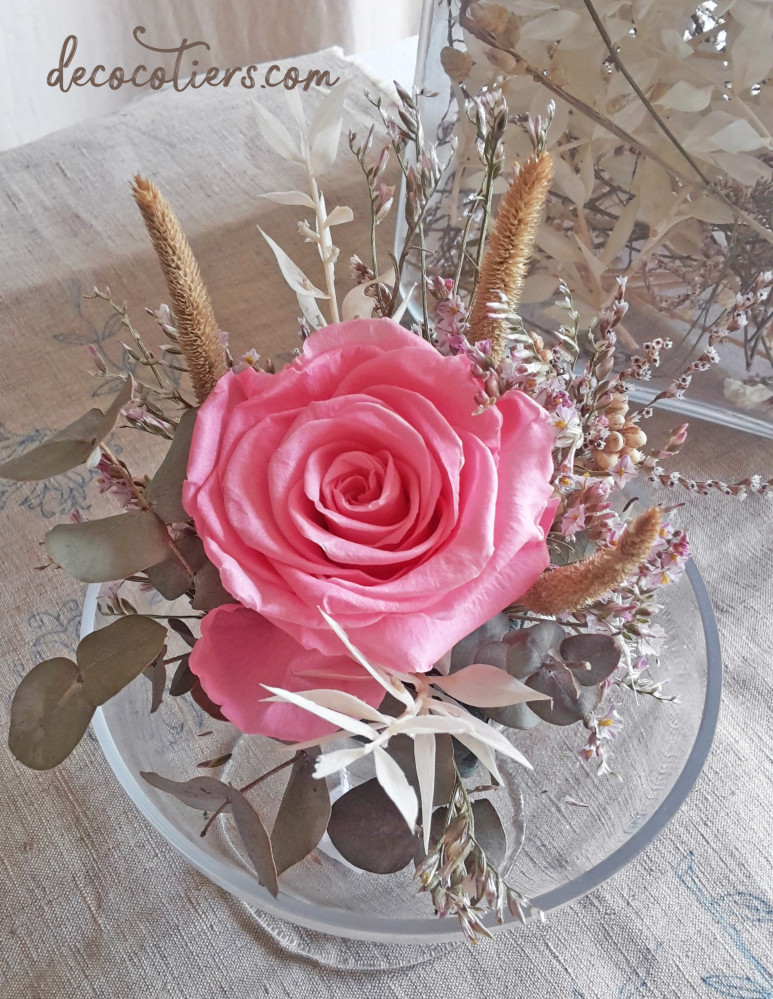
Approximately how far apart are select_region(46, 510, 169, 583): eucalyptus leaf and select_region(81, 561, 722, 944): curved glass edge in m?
0.09

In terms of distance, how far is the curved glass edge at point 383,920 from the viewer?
0.30 metres

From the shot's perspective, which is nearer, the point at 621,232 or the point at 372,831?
the point at 372,831

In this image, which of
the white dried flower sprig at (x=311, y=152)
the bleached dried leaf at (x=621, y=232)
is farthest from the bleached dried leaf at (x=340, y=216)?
the bleached dried leaf at (x=621, y=232)

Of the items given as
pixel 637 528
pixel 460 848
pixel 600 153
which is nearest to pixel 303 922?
pixel 460 848

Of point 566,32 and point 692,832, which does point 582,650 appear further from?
point 566,32

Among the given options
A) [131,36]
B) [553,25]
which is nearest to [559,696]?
[553,25]

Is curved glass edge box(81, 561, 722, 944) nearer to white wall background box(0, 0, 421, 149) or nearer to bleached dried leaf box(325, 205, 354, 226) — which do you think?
bleached dried leaf box(325, 205, 354, 226)

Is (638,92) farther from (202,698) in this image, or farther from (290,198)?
(202,698)

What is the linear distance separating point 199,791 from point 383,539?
115mm

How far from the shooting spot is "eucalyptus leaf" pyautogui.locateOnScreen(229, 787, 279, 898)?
0.91 feet

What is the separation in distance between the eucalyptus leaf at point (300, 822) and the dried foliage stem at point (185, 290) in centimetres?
13

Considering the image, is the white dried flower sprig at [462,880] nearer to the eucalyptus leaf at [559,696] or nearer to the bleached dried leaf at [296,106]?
the eucalyptus leaf at [559,696]

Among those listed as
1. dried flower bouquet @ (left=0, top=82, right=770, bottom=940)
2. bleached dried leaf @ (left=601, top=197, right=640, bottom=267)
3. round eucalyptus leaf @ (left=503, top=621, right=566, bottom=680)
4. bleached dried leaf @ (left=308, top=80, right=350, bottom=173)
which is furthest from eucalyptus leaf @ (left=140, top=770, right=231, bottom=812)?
bleached dried leaf @ (left=601, top=197, right=640, bottom=267)

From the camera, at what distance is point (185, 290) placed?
0.26m
